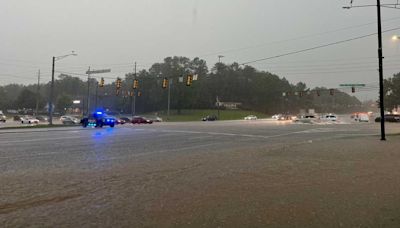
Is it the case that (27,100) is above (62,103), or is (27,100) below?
above

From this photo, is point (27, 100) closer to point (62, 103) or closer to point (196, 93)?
point (62, 103)

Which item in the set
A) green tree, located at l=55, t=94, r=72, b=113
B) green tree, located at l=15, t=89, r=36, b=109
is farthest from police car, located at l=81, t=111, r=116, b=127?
green tree, located at l=15, t=89, r=36, b=109

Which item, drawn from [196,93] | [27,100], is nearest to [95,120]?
[196,93]

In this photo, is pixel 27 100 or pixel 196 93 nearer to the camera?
pixel 196 93

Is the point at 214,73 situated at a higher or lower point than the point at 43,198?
higher

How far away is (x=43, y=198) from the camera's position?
9.18m

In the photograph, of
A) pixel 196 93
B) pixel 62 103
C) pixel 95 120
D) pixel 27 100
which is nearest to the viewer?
pixel 95 120

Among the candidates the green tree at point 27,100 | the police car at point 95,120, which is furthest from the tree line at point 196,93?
the police car at point 95,120

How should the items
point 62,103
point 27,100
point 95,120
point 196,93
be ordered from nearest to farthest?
point 95,120 < point 196,93 < point 27,100 < point 62,103

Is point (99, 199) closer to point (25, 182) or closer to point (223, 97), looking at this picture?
point (25, 182)

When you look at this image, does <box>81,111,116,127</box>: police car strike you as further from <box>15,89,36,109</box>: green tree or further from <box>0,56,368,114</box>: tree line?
<box>15,89,36,109</box>: green tree

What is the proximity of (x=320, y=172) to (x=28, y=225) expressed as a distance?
28.7ft

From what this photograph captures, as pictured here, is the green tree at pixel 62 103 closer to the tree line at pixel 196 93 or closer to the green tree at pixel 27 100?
the tree line at pixel 196 93

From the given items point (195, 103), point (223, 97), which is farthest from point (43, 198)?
point (223, 97)
